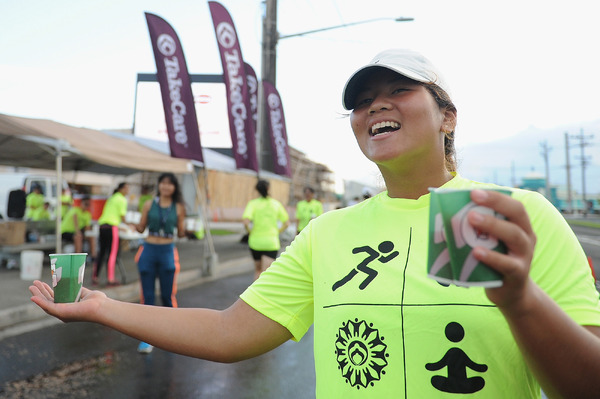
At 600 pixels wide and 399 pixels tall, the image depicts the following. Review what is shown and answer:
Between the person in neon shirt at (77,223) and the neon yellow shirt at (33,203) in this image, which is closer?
the person in neon shirt at (77,223)

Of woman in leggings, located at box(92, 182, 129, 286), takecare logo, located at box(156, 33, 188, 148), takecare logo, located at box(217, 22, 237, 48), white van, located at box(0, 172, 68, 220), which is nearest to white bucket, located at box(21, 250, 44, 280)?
woman in leggings, located at box(92, 182, 129, 286)

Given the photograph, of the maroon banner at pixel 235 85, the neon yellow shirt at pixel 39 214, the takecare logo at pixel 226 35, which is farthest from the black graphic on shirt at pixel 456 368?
the neon yellow shirt at pixel 39 214

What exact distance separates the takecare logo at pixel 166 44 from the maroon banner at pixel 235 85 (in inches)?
95.3

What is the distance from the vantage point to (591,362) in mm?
911

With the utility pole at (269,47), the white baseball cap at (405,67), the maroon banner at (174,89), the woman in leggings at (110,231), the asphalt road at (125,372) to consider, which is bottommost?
the asphalt road at (125,372)

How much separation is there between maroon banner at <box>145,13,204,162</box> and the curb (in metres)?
2.57

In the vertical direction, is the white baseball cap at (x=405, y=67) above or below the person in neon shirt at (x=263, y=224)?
above

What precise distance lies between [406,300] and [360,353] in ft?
0.61

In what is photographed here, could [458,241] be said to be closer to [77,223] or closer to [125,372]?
[125,372]

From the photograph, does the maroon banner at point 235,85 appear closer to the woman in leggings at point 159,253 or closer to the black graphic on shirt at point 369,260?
the woman in leggings at point 159,253

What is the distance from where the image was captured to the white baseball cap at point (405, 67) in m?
1.34

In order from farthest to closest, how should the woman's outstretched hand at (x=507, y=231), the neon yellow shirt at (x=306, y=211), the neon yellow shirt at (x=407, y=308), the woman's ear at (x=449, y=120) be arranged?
the neon yellow shirt at (x=306, y=211), the woman's ear at (x=449, y=120), the neon yellow shirt at (x=407, y=308), the woman's outstretched hand at (x=507, y=231)

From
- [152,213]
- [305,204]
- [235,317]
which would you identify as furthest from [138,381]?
[305,204]

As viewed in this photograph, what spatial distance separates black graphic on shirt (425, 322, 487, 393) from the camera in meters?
Result: 1.12
